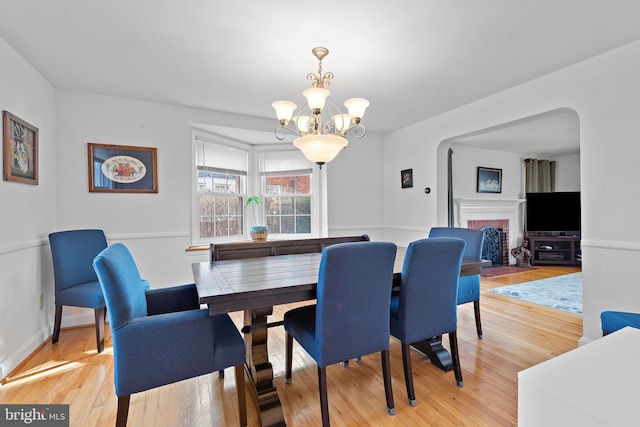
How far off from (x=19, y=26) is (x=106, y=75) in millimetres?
715

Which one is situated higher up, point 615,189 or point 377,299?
point 615,189

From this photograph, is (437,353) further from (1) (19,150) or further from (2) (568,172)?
(2) (568,172)

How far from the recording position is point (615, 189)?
2.35 metres

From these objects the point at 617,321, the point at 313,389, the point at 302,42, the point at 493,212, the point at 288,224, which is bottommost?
the point at 313,389

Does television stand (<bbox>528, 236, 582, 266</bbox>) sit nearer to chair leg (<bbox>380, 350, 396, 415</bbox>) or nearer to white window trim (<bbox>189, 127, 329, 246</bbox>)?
white window trim (<bbox>189, 127, 329, 246</bbox>)

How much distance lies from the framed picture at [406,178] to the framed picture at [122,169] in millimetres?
3254

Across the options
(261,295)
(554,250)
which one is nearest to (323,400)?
(261,295)

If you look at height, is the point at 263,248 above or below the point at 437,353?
above

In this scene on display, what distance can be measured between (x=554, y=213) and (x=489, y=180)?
56.1 inches

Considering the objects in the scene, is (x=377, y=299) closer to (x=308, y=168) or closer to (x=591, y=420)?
(x=591, y=420)

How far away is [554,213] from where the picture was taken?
5898 mm

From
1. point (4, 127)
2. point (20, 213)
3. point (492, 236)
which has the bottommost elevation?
point (492, 236)

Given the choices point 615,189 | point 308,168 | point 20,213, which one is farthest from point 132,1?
point 615,189

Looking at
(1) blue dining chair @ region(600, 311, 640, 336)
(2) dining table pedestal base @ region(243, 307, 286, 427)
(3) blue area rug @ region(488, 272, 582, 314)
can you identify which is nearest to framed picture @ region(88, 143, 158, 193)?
(2) dining table pedestal base @ region(243, 307, 286, 427)
